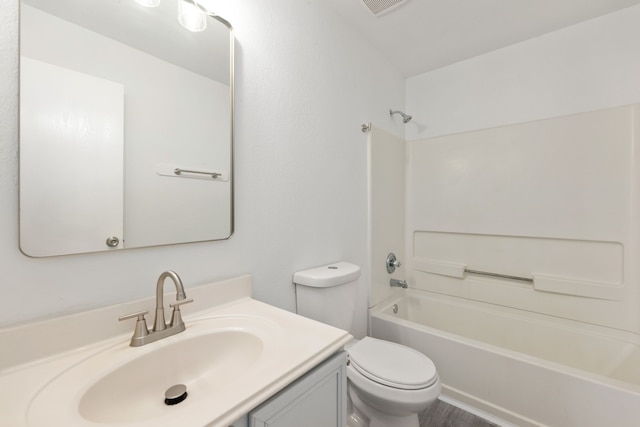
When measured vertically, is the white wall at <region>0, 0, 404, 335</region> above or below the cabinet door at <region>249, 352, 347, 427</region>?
above

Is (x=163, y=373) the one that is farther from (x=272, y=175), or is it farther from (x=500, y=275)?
(x=500, y=275)

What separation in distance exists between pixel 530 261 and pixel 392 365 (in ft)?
4.53

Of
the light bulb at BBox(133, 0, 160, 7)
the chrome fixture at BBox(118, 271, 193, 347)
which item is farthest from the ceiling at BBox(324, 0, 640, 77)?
the chrome fixture at BBox(118, 271, 193, 347)

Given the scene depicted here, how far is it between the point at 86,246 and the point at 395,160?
208cm

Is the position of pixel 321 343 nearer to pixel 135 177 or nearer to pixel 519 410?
pixel 135 177

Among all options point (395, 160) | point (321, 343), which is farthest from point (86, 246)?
point (395, 160)

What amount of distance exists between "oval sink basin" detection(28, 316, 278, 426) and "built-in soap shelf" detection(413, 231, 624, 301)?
1.85 metres

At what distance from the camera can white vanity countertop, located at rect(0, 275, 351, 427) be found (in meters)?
0.48

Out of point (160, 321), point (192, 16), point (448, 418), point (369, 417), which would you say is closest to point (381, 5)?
point (192, 16)

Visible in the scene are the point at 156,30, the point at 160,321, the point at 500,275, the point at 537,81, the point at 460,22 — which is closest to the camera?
the point at 160,321

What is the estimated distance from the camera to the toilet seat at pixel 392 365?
1.15 meters

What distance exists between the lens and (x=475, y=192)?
6.86 ft

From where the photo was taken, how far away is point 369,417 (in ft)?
4.38

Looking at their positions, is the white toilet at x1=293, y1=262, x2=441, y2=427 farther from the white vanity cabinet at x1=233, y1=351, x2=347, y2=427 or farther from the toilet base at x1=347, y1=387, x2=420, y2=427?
the white vanity cabinet at x1=233, y1=351, x2=347, y2=427
